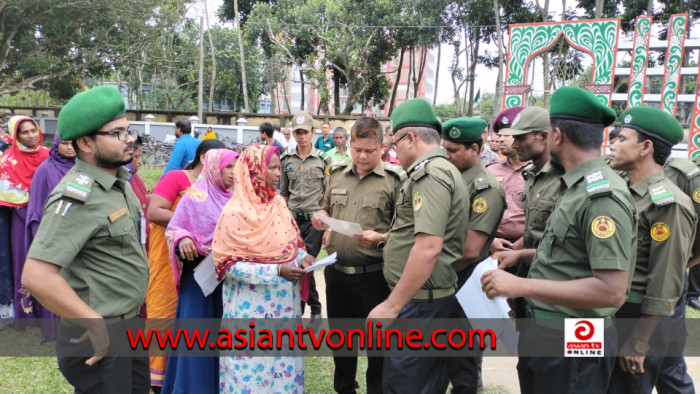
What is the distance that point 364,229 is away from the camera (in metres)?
3.14

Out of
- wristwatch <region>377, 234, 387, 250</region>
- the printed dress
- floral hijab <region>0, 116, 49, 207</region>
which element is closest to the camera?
the printed dress

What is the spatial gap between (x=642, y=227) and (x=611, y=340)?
2.33 ft

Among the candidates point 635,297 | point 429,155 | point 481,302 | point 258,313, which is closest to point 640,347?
point 635,297

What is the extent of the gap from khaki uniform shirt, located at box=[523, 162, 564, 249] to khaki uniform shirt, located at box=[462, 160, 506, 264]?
6.6 inches

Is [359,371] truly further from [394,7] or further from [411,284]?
[394,7]

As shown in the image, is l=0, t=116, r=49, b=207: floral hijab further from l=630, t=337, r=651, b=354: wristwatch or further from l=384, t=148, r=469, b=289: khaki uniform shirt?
l=630, t=337, r=651, b=354: wristwatch

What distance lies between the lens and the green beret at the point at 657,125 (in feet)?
7.76

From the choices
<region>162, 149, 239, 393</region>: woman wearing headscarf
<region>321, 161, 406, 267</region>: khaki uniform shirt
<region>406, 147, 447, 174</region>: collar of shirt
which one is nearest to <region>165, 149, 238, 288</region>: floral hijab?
<region>162, 149, 239, 393</region>: woman wearing headscarf

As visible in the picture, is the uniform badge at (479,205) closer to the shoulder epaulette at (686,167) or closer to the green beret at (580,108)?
the green beret at (580,108)

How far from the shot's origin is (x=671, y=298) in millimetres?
2248

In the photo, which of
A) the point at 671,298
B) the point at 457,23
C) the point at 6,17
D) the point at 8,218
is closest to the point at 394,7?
the point at 457,23

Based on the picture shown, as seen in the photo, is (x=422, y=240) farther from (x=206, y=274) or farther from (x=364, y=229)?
(x=206, y=274)

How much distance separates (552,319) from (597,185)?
0.58 m

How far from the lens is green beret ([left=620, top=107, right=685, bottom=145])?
93.1 inches
